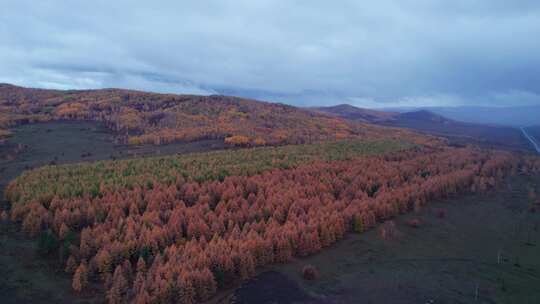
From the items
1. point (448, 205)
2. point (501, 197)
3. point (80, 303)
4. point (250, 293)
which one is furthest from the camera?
point (501, 197)

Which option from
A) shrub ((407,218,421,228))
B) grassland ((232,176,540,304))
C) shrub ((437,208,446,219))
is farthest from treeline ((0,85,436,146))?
grassland ((232,176,540,304))

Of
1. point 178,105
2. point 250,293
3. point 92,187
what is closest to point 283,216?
point 250,293

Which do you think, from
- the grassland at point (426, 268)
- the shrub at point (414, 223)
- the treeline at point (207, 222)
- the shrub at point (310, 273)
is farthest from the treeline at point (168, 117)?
the shrub at point (310, 273)

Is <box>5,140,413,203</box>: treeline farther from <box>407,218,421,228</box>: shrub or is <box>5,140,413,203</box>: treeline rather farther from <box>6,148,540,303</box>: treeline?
<box>407,218,421,228</box>: shrub

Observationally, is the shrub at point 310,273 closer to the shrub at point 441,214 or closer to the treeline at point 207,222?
the treeline at point 207,222

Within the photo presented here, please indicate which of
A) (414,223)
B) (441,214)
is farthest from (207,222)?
(441,214)

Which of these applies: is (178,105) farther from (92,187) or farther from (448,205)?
(448,205)
